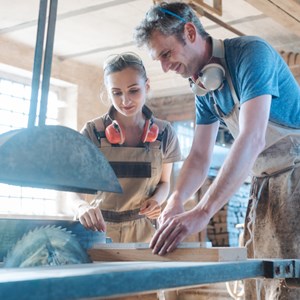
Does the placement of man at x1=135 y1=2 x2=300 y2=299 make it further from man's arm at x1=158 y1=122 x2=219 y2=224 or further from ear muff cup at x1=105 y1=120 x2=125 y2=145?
ear muff cup at x1=105 y1=120 x2=125 y2=145

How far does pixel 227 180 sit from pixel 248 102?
291mm

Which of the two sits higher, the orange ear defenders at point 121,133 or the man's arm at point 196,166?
the orange ear defenders at point 121,133

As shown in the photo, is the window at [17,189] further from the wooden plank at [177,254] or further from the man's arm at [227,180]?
the man's arm at [227,180]

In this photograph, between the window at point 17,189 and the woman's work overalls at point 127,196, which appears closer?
the woman's work overalls at point 127,196

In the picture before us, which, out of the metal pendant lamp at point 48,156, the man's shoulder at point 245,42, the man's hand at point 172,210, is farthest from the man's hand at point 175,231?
the man's shoulder at point 245,42

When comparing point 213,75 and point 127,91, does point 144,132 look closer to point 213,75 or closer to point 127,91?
point 127,91

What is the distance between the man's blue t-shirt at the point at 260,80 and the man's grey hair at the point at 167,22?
0.18 metres

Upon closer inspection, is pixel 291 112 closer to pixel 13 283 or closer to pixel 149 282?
pixel 149 282

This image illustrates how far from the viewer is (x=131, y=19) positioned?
5168 millimetres

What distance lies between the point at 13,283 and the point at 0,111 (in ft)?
16.7

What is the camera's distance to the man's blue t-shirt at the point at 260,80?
1.94 metres

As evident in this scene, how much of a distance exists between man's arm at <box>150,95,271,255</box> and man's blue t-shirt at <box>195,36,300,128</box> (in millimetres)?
63

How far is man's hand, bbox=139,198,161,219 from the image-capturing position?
265 cm

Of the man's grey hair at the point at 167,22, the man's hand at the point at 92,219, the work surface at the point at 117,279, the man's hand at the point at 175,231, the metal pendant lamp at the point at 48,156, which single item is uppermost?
the man's grey hair at the point at 167,22
